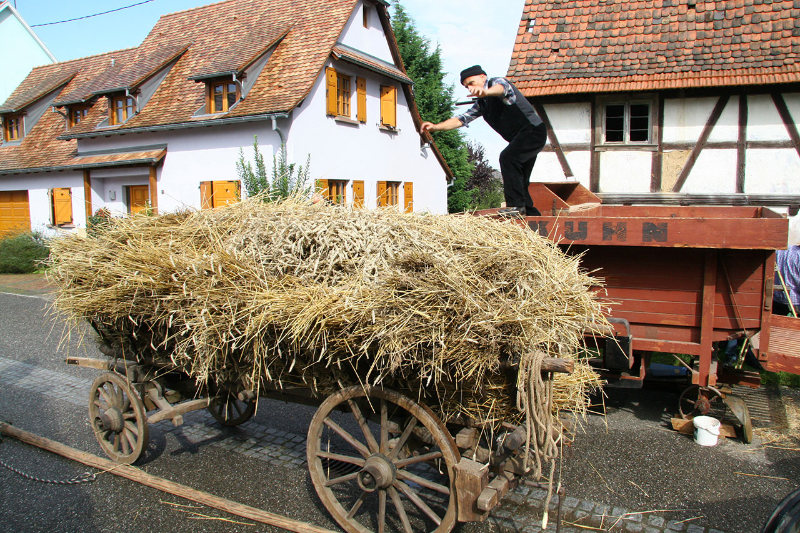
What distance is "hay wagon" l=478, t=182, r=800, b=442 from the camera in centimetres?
405

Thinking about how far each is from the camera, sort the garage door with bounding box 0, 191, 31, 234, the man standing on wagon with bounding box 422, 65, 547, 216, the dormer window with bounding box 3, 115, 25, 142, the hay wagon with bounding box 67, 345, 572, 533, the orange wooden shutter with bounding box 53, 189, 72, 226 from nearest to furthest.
Result: the hay wagon with bounding box 67, 345, 572, 533 → the man standing on wagon with bounding box 422, 65, 547, 216 → the orange wooden shutter with bounding box 53, 189, 72, 226 → the garage door with bounding box 0, 191, 31, 234 → the dormer window with bounding box 3, 115, 25, 142

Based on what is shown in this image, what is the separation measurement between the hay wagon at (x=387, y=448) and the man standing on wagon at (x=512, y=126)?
2.49 metres

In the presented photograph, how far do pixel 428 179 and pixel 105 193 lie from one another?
10331 millimetres

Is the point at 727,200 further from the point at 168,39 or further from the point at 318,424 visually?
the point at 168,39

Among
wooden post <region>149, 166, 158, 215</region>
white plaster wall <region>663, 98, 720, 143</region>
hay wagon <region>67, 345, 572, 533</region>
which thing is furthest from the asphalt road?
wooden post <region>149, 166, 158, 215</region>

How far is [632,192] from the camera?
1148 centimetres

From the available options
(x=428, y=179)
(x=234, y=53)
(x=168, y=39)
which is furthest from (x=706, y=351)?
(x=168, y=39)

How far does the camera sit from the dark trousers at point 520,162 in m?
5.18

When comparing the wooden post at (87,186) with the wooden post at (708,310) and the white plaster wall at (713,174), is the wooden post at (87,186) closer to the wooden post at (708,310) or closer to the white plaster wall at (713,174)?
the white plaster wall at (713,174)

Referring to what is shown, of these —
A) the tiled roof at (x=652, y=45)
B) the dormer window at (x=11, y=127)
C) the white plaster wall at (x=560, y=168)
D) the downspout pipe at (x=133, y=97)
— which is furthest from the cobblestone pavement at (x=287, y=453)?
the dormer window at (x=11, y=127)

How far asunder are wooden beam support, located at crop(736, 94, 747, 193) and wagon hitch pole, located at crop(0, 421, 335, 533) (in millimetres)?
10800

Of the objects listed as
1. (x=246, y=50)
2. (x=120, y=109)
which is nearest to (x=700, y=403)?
(x=246, y=50)

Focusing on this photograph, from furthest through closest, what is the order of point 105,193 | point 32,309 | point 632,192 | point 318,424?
1. point 105,193
2. point 632,192
3. point 32,309
4. point 318,424

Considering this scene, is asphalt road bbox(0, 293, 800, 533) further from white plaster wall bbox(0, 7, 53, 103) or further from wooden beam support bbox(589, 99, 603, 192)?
white plaster wall bbox(0, 7, 53, 103)
